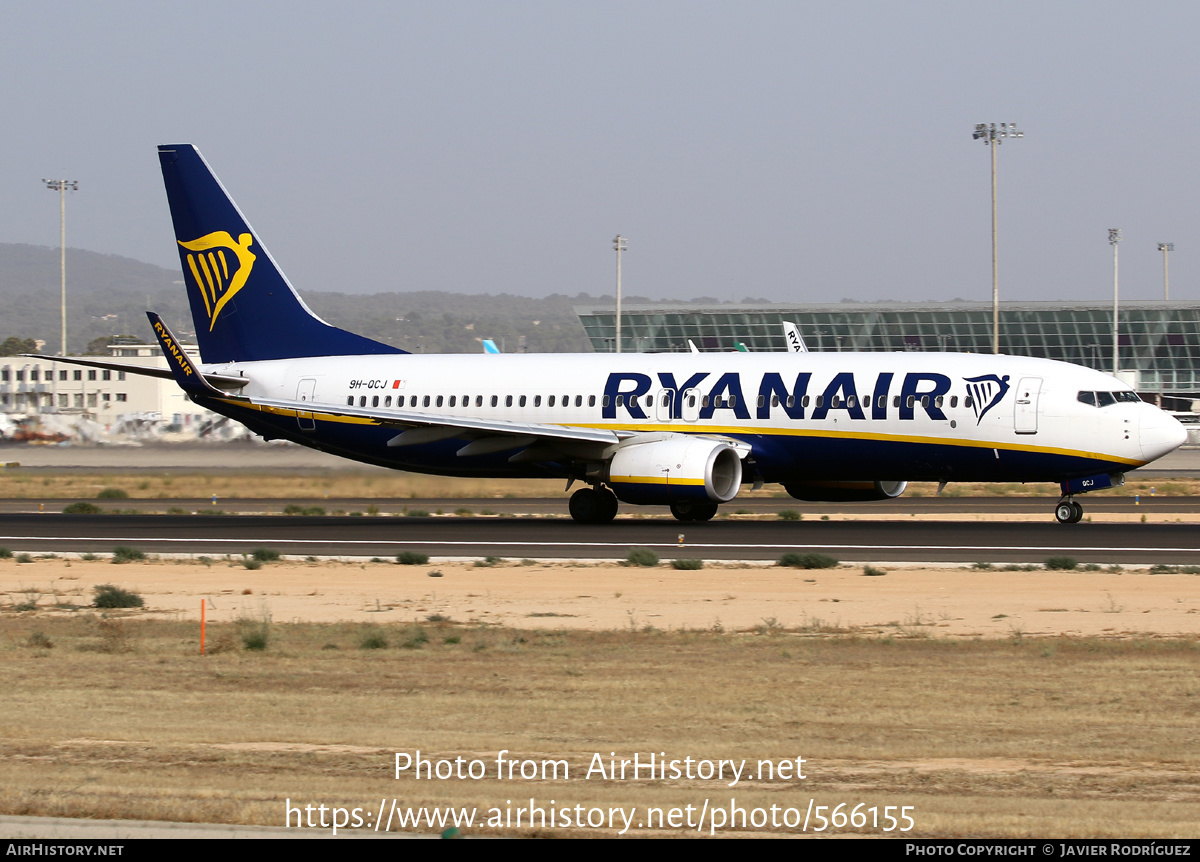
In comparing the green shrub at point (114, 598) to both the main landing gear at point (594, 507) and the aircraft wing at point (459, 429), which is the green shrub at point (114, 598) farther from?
the main landing gear at point (594, 507)

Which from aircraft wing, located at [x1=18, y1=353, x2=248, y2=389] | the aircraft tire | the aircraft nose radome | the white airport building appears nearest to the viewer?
the aircraft nose radome

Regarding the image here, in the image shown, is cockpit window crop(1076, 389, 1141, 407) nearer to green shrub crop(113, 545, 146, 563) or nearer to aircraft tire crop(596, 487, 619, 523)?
aircraft tire crop(596, 487, 619, 523)

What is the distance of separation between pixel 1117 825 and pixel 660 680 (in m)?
6.25

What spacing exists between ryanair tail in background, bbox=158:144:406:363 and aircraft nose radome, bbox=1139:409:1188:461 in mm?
19393

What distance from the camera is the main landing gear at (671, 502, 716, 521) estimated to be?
34.2 m

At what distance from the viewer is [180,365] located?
117 feet

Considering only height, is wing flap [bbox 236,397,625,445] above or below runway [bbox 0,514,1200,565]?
above

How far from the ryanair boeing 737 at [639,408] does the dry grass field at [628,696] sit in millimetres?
8765

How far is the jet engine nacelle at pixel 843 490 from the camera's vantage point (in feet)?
112

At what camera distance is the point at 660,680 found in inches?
553

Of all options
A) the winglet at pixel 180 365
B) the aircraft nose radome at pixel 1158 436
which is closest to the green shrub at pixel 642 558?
the aircraft nose radome at pixel 1158 436

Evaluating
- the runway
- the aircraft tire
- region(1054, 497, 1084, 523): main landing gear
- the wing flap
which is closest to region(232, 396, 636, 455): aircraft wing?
the wing flap

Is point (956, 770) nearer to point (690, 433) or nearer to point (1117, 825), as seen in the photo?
point (1117, 825)

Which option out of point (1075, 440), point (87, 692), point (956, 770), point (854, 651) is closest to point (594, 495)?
point (1075, 440)
